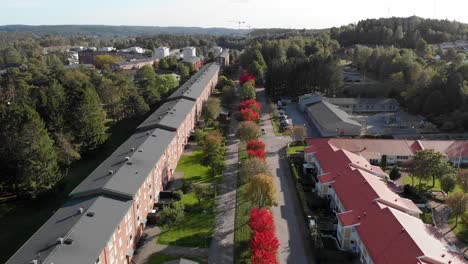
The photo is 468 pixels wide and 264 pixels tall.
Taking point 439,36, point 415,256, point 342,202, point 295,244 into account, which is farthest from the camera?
point 439,36

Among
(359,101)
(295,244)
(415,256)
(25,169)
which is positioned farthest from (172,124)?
(359,101)

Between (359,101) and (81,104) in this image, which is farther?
(359,101)

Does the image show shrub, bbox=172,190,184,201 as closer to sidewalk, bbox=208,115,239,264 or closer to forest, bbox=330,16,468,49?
sidewalk, bbox=208,115,239,264

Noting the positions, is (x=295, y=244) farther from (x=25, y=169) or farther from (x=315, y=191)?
(x=25, y=169)

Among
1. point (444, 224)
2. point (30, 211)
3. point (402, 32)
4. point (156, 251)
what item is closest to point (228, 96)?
point (30, 211)

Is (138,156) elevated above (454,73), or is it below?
below

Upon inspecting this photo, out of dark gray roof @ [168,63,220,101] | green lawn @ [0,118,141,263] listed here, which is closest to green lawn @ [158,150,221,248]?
green lawn @ [0,118,141,263]

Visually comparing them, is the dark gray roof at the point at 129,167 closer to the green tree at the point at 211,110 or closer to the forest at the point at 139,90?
the forest at the point at 139,90
